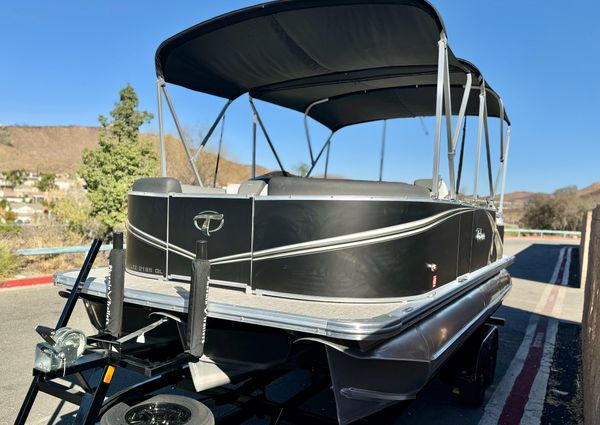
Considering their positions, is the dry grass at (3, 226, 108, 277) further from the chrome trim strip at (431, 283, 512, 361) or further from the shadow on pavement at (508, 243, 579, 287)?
the shadow on pavement at (508, 243, 579, 287)

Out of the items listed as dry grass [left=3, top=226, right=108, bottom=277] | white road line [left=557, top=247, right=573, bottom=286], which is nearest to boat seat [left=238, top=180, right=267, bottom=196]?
dry grass [left=3, top=226, right=108, bottom=277]

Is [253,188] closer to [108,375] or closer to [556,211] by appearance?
[108,375]

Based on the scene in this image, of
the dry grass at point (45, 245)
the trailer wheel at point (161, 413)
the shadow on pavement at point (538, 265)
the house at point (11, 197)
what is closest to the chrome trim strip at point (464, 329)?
the trailer wheel at point (161, 413)

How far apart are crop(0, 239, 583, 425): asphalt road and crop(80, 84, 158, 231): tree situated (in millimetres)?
4255

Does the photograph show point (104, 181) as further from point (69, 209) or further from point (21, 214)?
point (21, 214)

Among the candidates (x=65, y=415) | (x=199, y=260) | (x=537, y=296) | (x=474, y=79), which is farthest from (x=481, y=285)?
(x=537, y=296)

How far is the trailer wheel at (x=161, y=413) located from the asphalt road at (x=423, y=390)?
1200 mm

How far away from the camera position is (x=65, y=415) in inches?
148

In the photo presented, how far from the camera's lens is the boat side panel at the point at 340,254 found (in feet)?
9.04

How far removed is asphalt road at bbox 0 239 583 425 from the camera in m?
3.94

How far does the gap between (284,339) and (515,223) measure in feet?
152

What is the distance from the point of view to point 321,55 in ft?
14.7

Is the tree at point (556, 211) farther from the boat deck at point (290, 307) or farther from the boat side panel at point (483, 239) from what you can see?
the boat deck at point (290, 307)

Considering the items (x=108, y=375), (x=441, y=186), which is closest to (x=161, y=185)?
(x=108, y=375)
